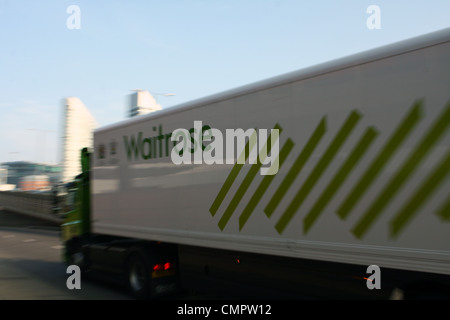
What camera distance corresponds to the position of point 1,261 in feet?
44.7

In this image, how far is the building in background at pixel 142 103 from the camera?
2948cm

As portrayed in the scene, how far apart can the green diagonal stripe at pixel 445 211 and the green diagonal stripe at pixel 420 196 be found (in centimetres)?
15

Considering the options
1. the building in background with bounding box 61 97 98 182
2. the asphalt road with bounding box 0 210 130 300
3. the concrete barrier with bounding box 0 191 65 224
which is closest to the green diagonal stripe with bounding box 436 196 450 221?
the asphalt road with bounding box 0 210 130 300

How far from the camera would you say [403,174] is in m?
4.10

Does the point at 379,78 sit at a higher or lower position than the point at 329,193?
higher

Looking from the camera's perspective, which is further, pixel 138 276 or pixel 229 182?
pixel 138 276

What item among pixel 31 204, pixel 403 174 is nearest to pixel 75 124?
pixel 31 204

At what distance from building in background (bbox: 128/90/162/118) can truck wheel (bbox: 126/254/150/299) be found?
2205 centimetres

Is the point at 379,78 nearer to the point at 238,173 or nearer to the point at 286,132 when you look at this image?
the point at 286,132

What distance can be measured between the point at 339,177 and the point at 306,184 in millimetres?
439

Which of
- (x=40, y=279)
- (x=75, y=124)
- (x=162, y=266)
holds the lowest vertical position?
(x=40, y=279)

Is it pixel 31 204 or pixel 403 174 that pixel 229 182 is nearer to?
pixel 403 174
